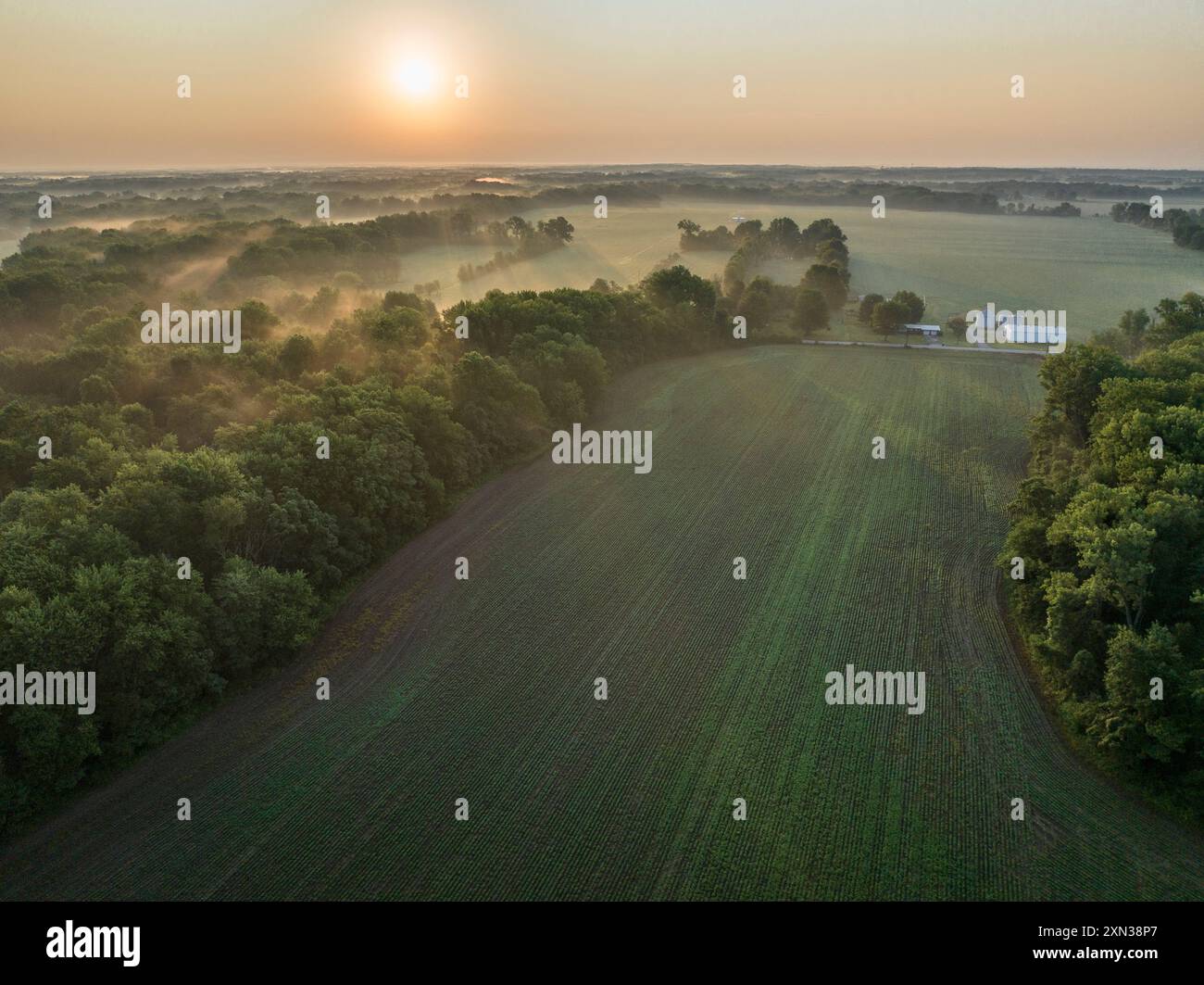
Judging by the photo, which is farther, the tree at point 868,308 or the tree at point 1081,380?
the tree at point 868,308

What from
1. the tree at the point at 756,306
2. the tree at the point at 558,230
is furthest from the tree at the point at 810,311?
the tree at the point at 558,230

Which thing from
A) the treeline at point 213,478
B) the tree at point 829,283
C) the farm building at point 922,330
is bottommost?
the treeline at point 213,478

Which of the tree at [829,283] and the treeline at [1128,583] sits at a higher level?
the tree at [829,283]

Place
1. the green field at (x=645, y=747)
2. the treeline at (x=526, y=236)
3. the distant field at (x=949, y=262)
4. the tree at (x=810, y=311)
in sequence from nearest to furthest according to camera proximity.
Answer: the green field at (x=645, y=747) → the tree at (x=810, y=311) → the distant field at (x=949, y=262) → the treeline at (x=526, y=236)

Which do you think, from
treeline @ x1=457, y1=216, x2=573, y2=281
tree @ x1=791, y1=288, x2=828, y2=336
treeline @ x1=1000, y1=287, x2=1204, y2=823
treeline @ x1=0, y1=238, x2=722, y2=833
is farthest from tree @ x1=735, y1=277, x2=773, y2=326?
treeline @ x1=1000, y1=287, x2=1204, y2=823

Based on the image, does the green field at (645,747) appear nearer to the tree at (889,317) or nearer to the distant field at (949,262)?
the tree at (889,317)

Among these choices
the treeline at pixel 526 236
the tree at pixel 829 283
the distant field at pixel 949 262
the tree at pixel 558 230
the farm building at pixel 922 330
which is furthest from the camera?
the tree at pixel 558 230

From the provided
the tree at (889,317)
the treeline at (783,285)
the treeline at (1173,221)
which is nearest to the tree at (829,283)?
the treeline at (783,285)
